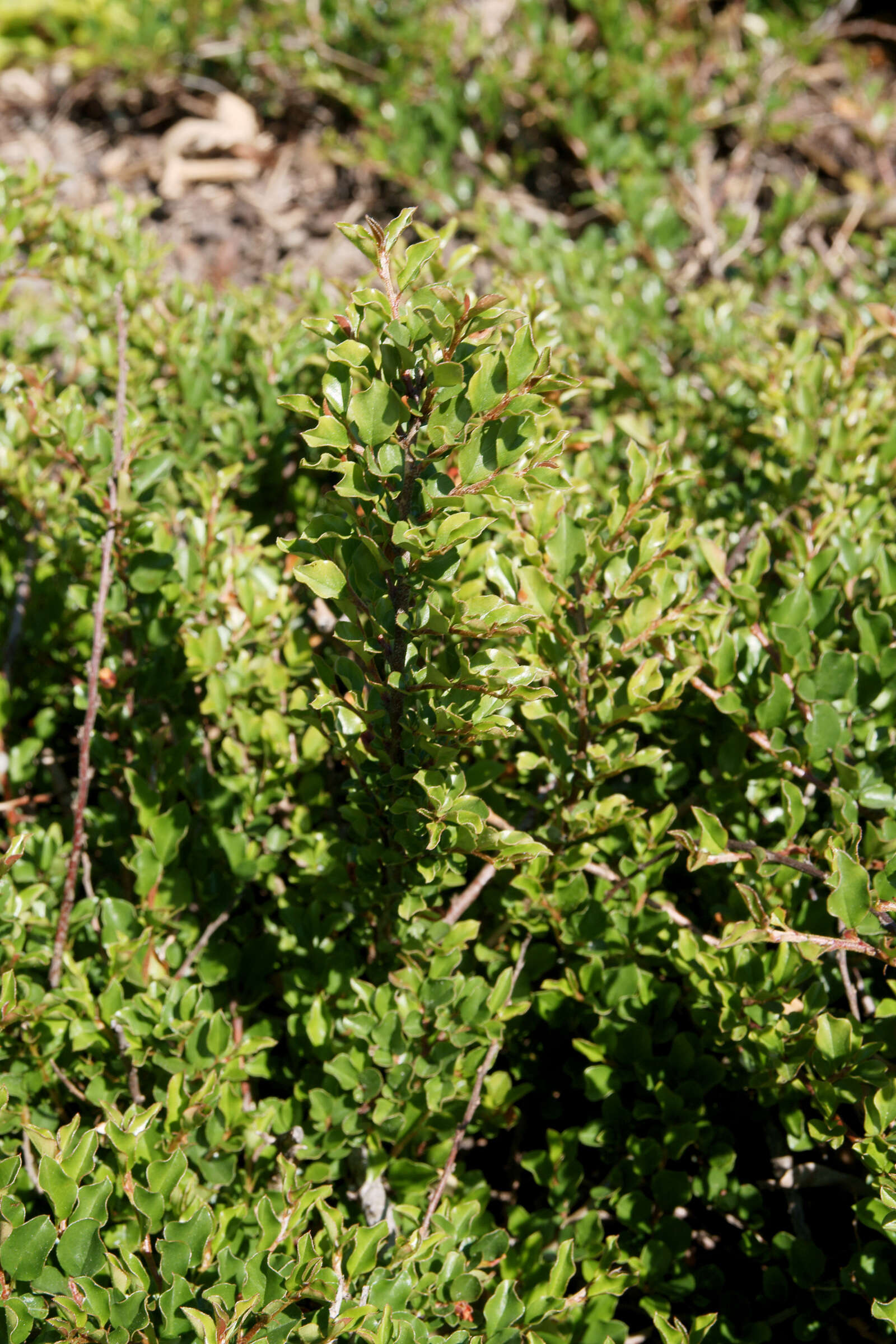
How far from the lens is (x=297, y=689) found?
1548 millimetres

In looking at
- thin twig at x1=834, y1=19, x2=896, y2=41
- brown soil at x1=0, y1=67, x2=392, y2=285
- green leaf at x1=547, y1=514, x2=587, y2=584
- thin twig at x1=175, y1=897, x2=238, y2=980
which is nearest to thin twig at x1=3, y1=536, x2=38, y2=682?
thin twig at x1=175, y1=897, x2=238, y2=980

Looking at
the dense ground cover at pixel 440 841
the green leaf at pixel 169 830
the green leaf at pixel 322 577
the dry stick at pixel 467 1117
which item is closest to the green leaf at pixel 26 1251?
the dense ground cover at pixel 440 841

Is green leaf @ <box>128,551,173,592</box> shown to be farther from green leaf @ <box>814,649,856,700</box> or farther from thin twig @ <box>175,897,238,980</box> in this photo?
green leaf @ <box>814,649,856,700</box>

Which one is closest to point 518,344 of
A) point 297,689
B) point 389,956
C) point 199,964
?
point 297,689

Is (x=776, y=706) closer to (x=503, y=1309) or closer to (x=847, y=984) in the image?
(x=847, y=984)

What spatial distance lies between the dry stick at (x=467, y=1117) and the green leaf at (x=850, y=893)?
0.51m

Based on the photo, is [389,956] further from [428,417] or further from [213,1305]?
[428,417]

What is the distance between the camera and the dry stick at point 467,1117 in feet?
5.04

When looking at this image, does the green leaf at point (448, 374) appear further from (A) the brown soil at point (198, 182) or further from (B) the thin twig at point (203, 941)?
(A) the brown soil at point (198, 182)

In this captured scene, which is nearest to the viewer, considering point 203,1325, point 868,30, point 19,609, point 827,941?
point 203,1325

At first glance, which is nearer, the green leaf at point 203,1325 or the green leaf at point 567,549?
the green leaf at point 203,1325

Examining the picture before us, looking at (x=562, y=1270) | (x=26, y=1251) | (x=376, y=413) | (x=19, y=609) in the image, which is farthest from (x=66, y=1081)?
(x=376, y=413)

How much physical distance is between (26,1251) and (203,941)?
0.58 metres

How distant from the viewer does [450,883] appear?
5.27 ft
